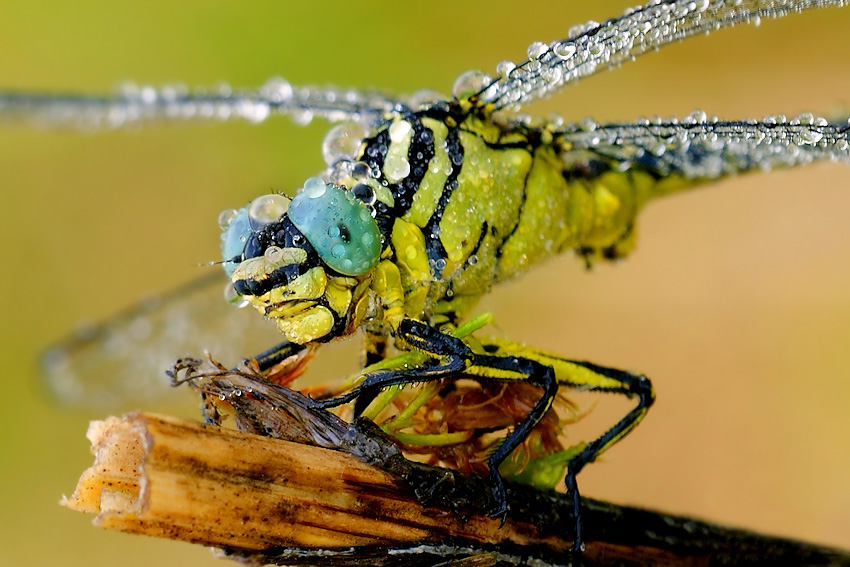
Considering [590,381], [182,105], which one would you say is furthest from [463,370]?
[182,105]

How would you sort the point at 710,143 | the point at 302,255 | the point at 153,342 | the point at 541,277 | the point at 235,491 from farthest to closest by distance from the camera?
the point at 541,277 < the point at 153,342 < the point at 710,143 < the point at 302,255 < the point at 235,491

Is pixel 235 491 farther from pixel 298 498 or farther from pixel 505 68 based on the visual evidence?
pixel 505 68

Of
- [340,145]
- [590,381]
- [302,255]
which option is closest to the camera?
[302,255]

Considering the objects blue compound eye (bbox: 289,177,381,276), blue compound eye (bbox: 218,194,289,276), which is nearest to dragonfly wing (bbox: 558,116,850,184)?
blue compound eye (bbox: 289,177,381,276)

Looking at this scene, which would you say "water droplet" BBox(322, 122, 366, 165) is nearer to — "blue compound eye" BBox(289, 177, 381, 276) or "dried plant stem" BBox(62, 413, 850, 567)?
"blue compound eye" BBox(289, 177, 381, 276)

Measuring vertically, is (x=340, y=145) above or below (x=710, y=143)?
below

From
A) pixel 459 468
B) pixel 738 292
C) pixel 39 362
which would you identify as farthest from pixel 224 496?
pixel 738 292

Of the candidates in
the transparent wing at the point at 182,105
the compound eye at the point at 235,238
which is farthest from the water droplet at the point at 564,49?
the compound eye at the point at 235,238
